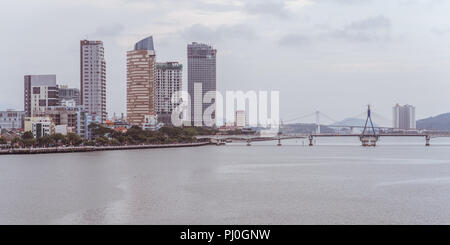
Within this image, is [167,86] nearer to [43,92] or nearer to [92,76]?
[92,76]

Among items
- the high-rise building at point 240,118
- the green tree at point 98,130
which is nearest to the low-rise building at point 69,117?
the green tree at point 98,130

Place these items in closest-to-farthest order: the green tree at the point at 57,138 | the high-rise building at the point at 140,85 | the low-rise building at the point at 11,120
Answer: the green tree at the point at 57,138
the low-rise building at the point at 11,120
the high-rise building at the point at 140,85

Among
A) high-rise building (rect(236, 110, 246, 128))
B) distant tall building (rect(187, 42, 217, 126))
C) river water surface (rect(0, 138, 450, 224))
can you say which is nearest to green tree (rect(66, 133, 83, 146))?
river water surface (rect(0, 138, 450, 224))

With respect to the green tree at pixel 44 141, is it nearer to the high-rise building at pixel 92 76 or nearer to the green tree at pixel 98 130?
the green tree at pixel 98 130

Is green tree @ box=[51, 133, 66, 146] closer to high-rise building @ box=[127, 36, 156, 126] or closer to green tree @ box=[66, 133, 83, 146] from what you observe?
green tree @ box=[66, 133, 83, 146]

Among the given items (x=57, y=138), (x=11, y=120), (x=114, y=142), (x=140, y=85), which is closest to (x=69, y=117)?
(x=114, y=142)

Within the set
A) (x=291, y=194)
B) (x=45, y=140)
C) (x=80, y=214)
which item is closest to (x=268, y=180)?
(x=291, y=194)
